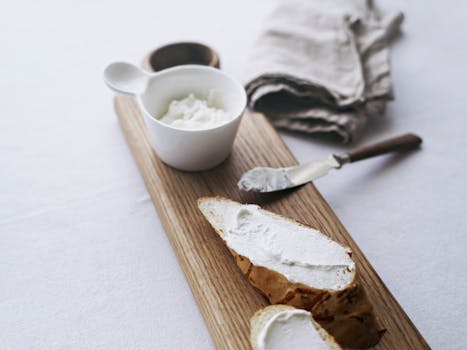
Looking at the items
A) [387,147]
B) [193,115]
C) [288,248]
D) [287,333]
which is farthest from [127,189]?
[387,147]

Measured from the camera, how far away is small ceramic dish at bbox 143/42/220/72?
5.47 feet

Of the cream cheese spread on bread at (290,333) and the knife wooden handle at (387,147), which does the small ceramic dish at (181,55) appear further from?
the cream cheese spread on bread at (290,333)

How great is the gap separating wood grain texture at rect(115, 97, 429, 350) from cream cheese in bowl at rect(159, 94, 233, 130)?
0.45 feet

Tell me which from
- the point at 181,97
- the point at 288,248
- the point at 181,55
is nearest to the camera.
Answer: the point at 288,248

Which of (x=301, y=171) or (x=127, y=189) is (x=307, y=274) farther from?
(x=127, y=189)

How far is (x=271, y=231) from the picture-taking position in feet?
3.86

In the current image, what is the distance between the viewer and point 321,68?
179 cm

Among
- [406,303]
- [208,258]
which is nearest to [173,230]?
[208,258]

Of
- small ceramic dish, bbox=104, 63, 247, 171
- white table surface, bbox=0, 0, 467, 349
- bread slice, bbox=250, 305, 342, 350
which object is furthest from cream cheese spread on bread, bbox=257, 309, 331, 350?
small ceramic dish, bbox=104, 63, 247, 171

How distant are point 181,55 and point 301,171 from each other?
620mm

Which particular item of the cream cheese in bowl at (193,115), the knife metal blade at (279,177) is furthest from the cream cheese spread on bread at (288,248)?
the cream cheese in bowl at (193,115)

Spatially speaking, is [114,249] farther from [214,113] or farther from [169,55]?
[169,55]

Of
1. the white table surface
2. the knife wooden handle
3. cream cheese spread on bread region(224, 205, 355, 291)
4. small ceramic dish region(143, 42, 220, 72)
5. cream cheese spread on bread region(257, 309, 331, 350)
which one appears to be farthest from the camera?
small ceramic dish region(143, 42, 220, 72)

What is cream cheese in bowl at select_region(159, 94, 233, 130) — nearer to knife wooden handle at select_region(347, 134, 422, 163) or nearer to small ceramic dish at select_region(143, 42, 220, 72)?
small ceramic dish at select_region(143, 42, 220, 72)
